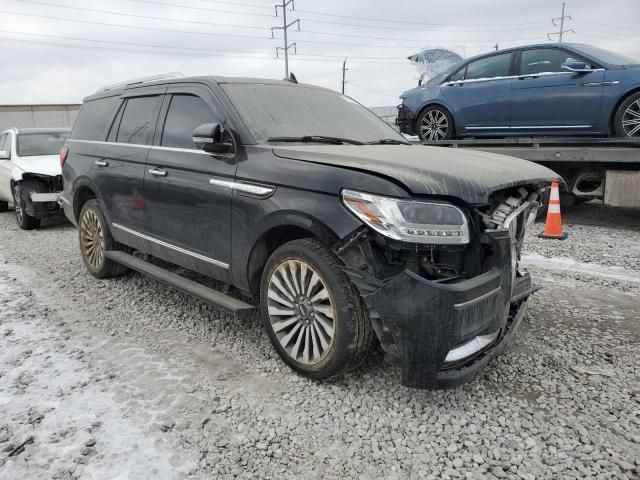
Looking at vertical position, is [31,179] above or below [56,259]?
above

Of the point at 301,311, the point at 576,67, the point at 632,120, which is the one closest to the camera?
the point at 301,311

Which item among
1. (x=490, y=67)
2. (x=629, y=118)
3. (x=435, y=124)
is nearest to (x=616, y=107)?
(x=629, y=118)

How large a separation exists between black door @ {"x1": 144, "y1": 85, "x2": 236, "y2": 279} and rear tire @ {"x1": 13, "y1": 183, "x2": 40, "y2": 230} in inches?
205

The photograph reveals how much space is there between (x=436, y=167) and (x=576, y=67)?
209 inches

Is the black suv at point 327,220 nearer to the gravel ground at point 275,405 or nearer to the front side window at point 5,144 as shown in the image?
the gravel ground at point 275,405

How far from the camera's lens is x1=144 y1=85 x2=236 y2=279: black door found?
Answer: 3.26 metres

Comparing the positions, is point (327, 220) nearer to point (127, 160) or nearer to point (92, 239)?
point (127, 160)

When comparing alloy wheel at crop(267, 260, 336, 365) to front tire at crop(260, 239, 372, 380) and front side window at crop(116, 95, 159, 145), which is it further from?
front side window at crop(116, 95, 159, 145)

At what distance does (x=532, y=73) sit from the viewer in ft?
23.2

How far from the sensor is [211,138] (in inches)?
121

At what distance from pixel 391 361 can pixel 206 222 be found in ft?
5.36

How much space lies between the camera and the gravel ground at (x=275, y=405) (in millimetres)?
2205

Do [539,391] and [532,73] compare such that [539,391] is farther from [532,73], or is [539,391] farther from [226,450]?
[532,73]

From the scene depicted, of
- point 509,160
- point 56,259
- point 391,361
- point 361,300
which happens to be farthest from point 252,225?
point 56,259
